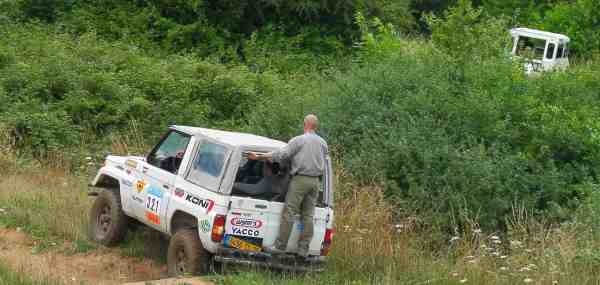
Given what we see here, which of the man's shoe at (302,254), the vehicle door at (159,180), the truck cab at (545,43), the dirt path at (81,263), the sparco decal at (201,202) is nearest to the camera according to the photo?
the sparco decal at (201,202)

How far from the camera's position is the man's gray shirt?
9.86m

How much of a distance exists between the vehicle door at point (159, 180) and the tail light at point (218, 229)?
1.06 metres

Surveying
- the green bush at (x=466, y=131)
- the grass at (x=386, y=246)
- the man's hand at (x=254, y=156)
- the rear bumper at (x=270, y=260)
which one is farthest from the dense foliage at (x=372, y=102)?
the man's hand at (x=254, y=156)

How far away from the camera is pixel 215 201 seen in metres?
9.61

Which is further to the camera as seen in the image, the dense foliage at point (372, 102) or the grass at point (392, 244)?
the dense foliage at point (372, 102)

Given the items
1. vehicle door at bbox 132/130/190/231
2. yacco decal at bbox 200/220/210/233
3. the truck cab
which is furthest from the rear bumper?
the truck cab

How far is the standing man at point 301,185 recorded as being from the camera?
979cm

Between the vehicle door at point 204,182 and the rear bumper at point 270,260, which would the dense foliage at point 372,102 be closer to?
the rear bumper at point 270,260

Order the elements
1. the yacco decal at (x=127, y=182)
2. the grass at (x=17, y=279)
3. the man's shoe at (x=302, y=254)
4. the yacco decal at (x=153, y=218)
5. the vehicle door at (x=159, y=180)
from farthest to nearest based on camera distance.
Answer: the yacco decal at (x=127, y=182), the yacco decal at (x=153, y=218), the vehicle door at (x=159, y=180), the man's shoe at (x=302, y=254), the grass at (x=17, y=279)

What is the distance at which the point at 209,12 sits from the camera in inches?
1078

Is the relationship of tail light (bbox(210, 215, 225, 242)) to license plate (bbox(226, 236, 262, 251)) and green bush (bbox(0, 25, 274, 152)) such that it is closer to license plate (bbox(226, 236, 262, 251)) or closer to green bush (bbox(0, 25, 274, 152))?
license plate (bbox(226, 236, 262, 251))

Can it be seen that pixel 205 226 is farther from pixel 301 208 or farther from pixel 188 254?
pixel 301 208

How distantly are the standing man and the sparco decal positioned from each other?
0.67m

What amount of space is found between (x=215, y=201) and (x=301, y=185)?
969mm
